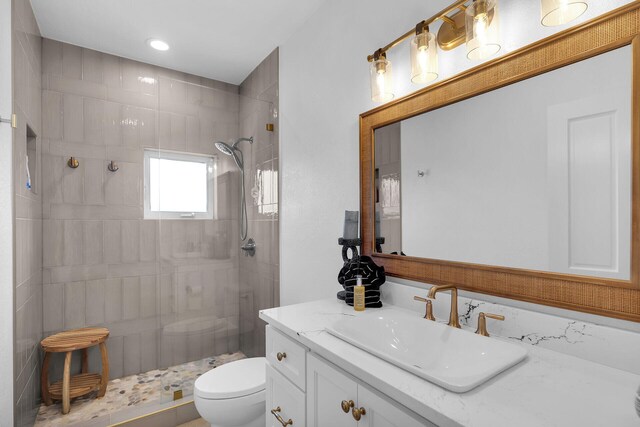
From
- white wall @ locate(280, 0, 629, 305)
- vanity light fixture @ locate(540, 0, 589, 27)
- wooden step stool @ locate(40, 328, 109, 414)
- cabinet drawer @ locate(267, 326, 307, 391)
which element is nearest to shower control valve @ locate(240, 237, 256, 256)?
white wall @ locate(280, 0, 629, 305)

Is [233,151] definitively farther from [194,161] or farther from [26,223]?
[26,223]

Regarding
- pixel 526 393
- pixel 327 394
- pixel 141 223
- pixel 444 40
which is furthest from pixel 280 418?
pixel 141 223

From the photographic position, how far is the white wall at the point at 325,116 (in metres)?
1.53

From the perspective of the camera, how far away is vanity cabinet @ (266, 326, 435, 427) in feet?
2.70

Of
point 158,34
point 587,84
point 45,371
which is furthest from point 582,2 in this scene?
point 45,371

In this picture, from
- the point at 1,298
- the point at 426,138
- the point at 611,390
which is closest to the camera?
the point at 611,390

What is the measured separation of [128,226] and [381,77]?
2.24 metres

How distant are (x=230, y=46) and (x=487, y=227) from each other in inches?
88.4

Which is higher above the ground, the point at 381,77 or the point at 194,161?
the point at 381,77

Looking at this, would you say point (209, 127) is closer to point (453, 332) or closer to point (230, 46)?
point (230, 46)

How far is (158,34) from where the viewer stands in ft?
7.60

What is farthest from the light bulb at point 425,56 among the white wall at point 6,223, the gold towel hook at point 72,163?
the gold towel hook at point 72,163

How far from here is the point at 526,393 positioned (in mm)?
736

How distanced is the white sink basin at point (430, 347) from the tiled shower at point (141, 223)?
4.36ft
